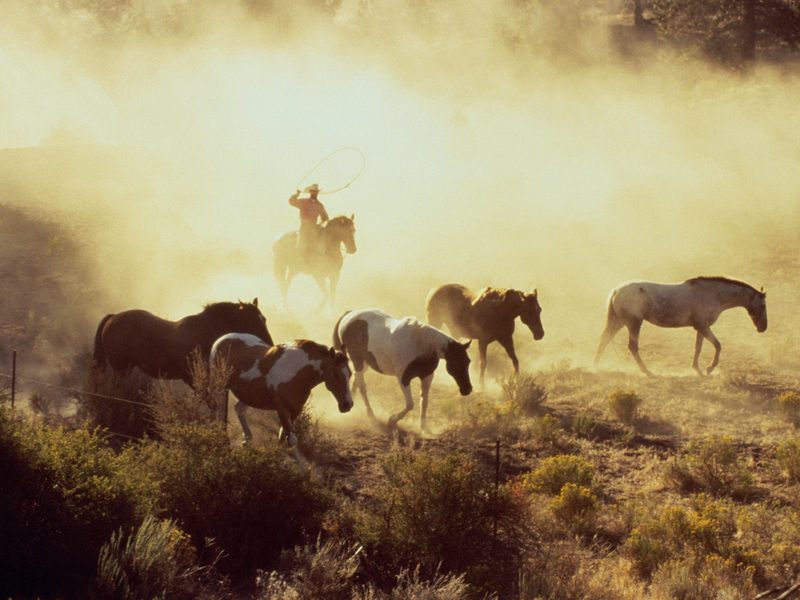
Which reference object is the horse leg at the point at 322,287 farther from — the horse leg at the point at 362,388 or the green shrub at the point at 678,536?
the green shrub at the point at 678,536

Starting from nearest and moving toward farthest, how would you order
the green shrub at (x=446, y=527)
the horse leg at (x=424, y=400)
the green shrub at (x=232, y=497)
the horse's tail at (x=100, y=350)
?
the green shrub at (x=446, y=527) < the green shrub at (x=232, y=497) < the horse leg at (x=424, y=400) < the horse's tail at (x=100, y=350)

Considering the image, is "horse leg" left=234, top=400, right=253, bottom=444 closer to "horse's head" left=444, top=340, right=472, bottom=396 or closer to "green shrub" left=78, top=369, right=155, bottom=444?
"green shrub" left=78, top=369, right=155, bottom=444

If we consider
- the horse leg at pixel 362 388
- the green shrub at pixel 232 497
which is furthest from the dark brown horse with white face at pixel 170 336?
the green shrub at pixel 232 497

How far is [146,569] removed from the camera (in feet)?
34.3

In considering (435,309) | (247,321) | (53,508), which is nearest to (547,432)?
(247,321)

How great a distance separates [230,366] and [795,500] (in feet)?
26.4

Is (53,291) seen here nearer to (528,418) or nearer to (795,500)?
(528,418)

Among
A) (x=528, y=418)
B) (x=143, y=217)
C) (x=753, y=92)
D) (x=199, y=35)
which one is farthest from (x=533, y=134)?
(x=528, y=418)

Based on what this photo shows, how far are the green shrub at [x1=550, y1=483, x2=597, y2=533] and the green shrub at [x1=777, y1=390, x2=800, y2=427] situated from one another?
Result: 20.4ft

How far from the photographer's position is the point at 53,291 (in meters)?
30.5

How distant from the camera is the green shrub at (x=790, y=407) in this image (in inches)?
732

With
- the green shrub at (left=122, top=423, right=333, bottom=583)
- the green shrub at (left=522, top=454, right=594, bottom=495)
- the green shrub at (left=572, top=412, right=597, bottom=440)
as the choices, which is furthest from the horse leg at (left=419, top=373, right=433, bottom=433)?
the green shrub at (left=122, top=423, right=333, bottom=583)

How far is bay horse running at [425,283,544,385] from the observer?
67.7 feet

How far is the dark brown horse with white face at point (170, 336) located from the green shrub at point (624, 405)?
6.12 metres
